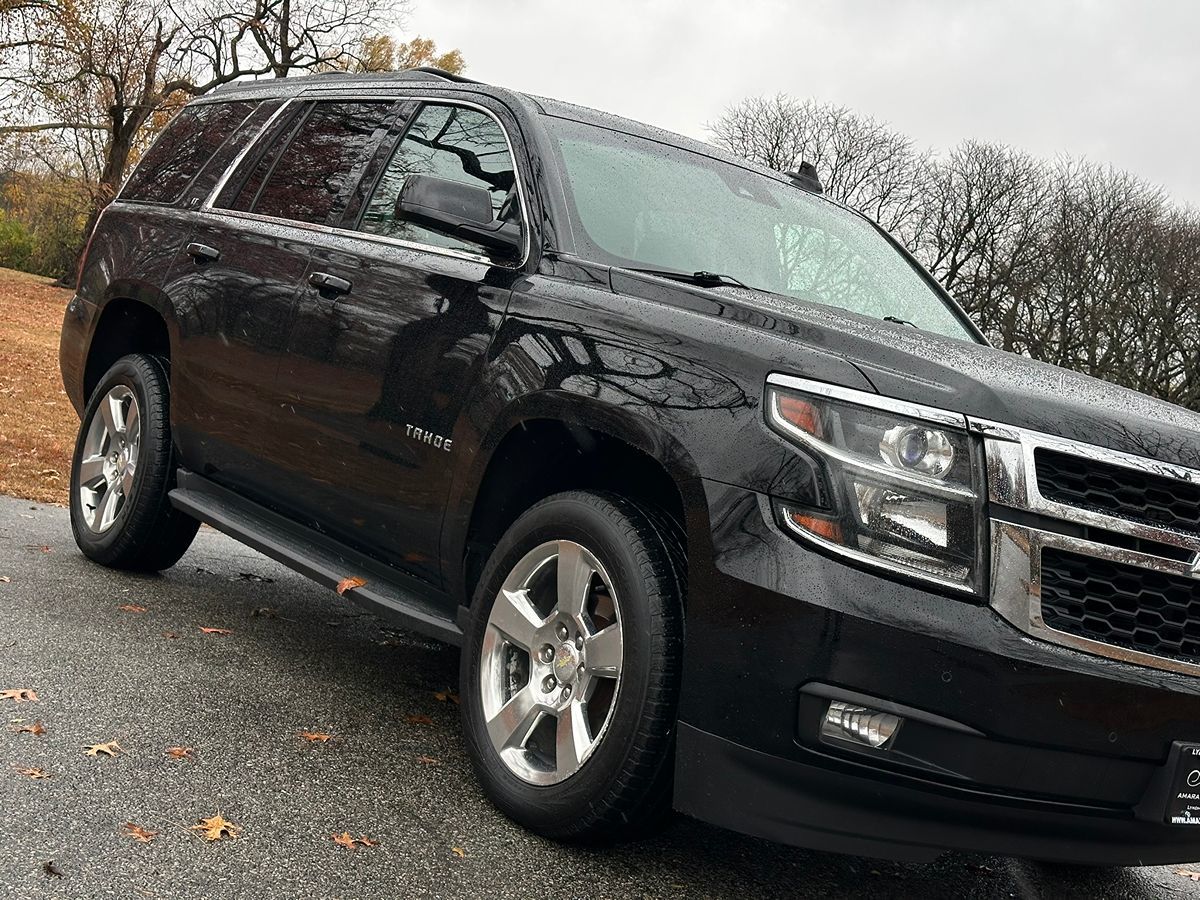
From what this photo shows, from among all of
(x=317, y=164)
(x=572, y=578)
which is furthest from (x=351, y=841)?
(x=317, y=164)

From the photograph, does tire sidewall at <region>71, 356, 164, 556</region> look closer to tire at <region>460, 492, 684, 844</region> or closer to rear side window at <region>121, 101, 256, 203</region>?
rear side window at <region>121, 101, 256, 203</region>

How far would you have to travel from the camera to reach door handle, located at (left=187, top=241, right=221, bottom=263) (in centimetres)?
525

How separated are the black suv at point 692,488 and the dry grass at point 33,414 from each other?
4.35 m

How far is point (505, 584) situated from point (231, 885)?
1.06 m

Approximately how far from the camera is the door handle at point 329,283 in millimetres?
4445

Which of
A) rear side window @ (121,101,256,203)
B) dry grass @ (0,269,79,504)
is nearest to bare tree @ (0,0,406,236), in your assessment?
dry grass @ (0,269,79,504)

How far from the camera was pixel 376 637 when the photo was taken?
5676 mm

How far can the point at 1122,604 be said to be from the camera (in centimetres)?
282

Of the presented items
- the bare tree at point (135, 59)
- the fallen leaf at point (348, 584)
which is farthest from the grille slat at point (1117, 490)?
the bare tree at point (135, 59)

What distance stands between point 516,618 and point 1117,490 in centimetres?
153

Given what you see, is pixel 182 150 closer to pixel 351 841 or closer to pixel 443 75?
pixel 443 75

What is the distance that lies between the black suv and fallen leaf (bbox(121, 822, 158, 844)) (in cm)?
88

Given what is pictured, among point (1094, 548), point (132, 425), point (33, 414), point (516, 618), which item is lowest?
point (33, 414)

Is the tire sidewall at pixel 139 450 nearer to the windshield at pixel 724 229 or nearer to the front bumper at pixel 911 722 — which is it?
the windshield at pixel 724 229
